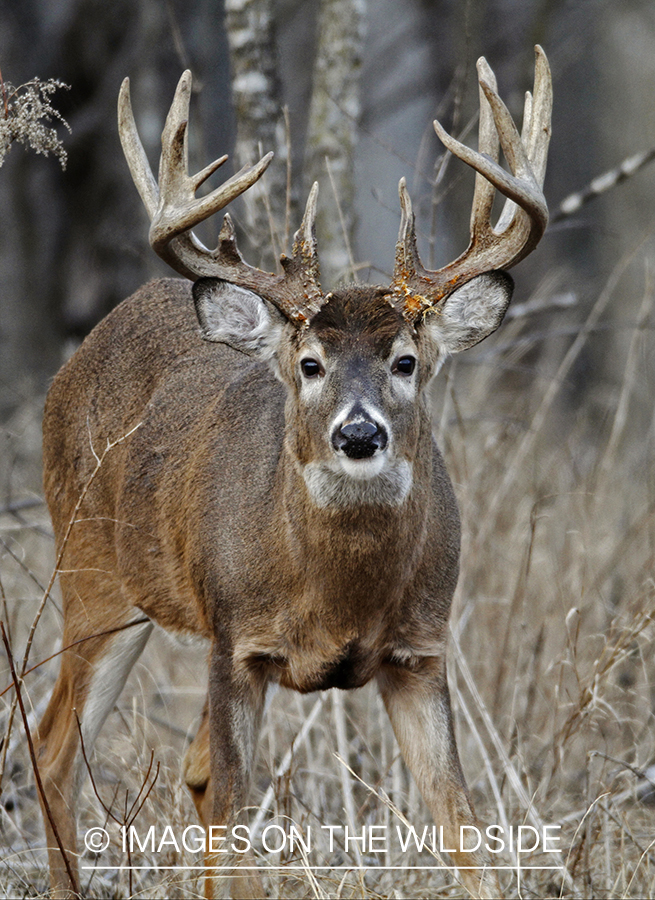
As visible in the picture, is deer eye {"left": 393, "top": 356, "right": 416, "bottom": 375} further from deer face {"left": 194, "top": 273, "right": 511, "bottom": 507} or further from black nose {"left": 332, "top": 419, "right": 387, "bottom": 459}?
black nose {"left": 332, "top": 419, "right": 387, "bottom": 459}

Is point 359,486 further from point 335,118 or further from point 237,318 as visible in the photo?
point 335,118

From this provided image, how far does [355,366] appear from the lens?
3.91 metres

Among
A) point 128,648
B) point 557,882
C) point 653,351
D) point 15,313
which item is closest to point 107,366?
point 128,648

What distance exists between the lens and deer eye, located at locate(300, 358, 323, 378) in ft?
13.2

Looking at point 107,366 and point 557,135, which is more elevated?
point 557,135

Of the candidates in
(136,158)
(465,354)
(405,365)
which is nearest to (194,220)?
(136,158)

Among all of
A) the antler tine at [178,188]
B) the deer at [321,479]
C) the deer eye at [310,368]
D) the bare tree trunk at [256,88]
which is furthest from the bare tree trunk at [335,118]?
the deer eye at [310,368]

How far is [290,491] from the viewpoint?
4176 millimetres

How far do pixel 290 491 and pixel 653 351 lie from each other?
650 centimetres

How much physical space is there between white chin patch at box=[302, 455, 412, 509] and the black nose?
0.61 ft

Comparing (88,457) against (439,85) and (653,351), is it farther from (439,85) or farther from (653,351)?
(439,85)

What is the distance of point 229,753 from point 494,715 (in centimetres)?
198

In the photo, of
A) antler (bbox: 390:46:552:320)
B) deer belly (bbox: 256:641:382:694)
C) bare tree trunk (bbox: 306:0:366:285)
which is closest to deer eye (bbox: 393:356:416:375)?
antler (bbox: 390:46:552:320)

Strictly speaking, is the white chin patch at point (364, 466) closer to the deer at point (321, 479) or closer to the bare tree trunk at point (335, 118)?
the deer at point (321, 479)
